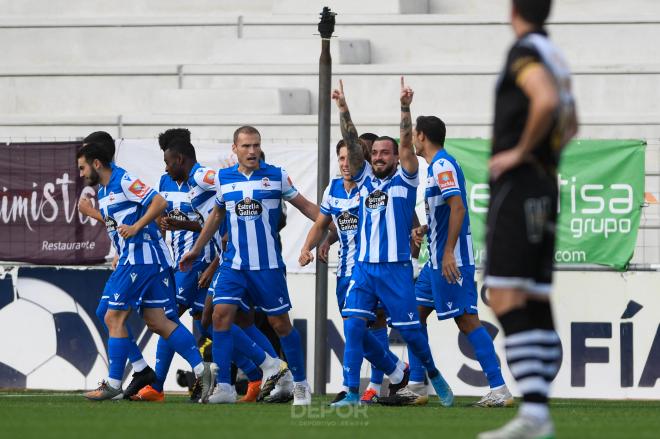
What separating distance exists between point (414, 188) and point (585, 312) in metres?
3.69

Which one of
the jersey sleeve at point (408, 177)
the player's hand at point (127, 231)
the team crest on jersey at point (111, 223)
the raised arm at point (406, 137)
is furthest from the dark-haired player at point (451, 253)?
the team crest on jersey at point (111, 223)

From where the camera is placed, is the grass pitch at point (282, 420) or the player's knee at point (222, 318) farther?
the player's knee at point (222, 318)

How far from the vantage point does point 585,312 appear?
1364 centimetres

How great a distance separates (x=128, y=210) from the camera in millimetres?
11328

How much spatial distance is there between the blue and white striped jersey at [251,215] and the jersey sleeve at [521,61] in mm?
4966

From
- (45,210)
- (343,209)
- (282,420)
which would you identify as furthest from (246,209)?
(45,210)

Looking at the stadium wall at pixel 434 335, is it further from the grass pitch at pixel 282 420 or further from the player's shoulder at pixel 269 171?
the player's shoulder at pixel 269 171

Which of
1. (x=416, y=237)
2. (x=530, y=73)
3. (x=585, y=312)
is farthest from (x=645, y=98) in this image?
(x=530, y=73)

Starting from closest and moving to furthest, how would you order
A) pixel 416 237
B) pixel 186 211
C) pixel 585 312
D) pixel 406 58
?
pixel 416 237 → pixel 186 211 → pixel 585 312 → pixel 406 58

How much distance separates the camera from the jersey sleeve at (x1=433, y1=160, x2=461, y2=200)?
10573 mm

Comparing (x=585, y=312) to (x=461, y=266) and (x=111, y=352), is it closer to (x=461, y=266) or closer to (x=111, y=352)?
(x=461, y=266)

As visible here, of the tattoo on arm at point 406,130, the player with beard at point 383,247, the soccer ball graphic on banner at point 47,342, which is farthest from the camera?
the soccer ball graphic on banner at point 47,342

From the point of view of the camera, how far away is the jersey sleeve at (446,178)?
1057cm

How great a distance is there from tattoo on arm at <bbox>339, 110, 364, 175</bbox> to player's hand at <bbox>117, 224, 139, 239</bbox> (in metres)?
1.86
